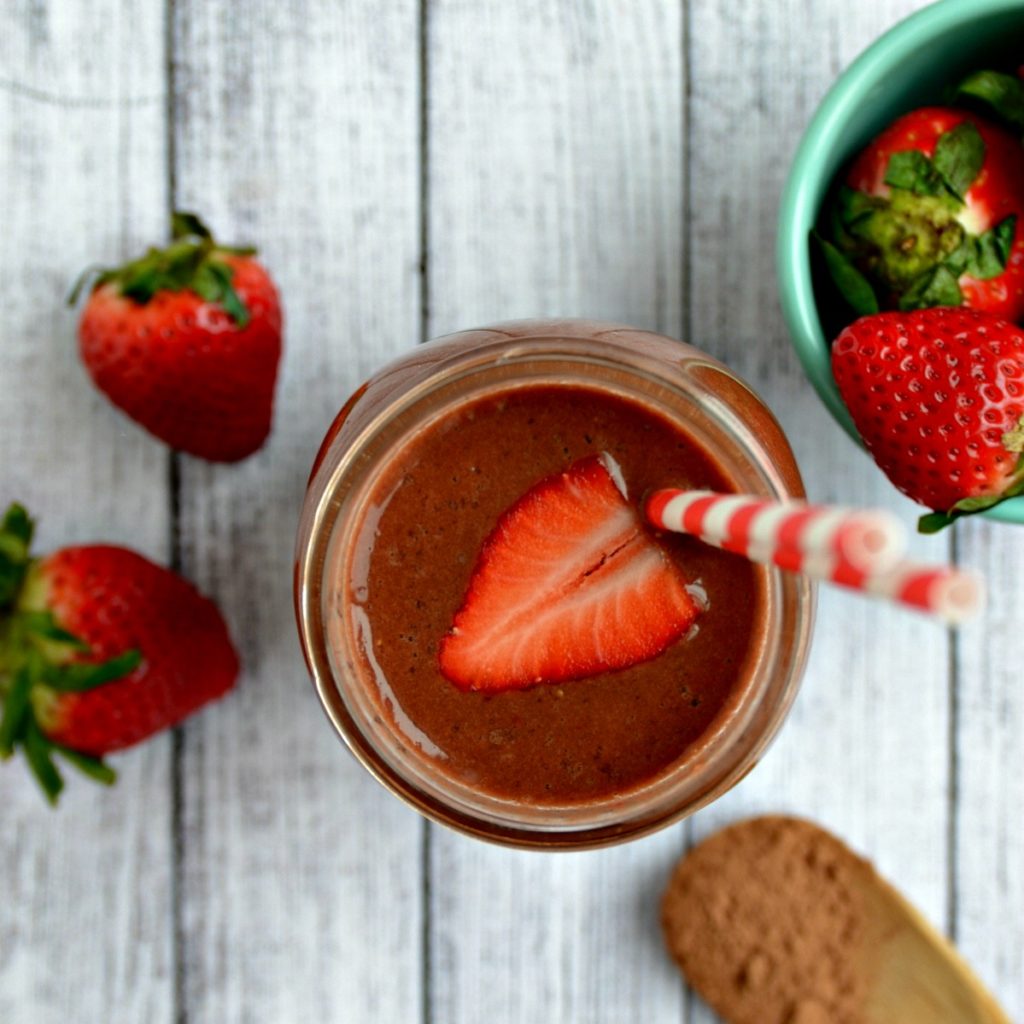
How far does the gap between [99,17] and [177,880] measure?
0.78 m

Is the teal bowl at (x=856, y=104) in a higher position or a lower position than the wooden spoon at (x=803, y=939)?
higher

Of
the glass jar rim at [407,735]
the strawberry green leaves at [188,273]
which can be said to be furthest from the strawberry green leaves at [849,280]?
the strawberry green leaves at [188,273]

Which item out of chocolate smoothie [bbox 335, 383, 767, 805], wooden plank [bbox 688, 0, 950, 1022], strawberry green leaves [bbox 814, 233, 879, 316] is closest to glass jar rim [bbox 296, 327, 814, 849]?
chocolate smoothie [bbox 335, 383, 767, 805]

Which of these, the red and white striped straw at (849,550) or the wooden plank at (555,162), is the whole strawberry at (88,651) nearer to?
the wooden plank at (555,162)

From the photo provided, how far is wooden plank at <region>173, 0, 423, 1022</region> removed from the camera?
1.05 metres

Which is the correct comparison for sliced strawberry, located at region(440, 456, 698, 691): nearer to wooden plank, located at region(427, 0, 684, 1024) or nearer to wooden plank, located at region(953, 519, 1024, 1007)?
wooden plank, located at region(427, 0, 684, 1024)

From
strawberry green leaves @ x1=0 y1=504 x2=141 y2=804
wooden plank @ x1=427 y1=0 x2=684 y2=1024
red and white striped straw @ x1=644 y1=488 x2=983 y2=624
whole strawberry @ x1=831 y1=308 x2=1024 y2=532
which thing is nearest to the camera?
red and white striped straw @ x1=644 y1=488 x2=983 y2=624

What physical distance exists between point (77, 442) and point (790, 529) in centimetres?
74

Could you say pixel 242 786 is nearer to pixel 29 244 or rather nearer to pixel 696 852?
pixel 696 852

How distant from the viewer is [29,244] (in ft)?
3.45

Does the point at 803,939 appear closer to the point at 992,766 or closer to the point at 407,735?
the point at 992,766

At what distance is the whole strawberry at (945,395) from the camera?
80 centimetres

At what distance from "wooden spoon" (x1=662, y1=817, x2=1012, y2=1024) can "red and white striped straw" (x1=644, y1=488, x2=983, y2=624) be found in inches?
21.1

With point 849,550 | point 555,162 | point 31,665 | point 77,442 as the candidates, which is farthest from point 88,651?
point 849,550
